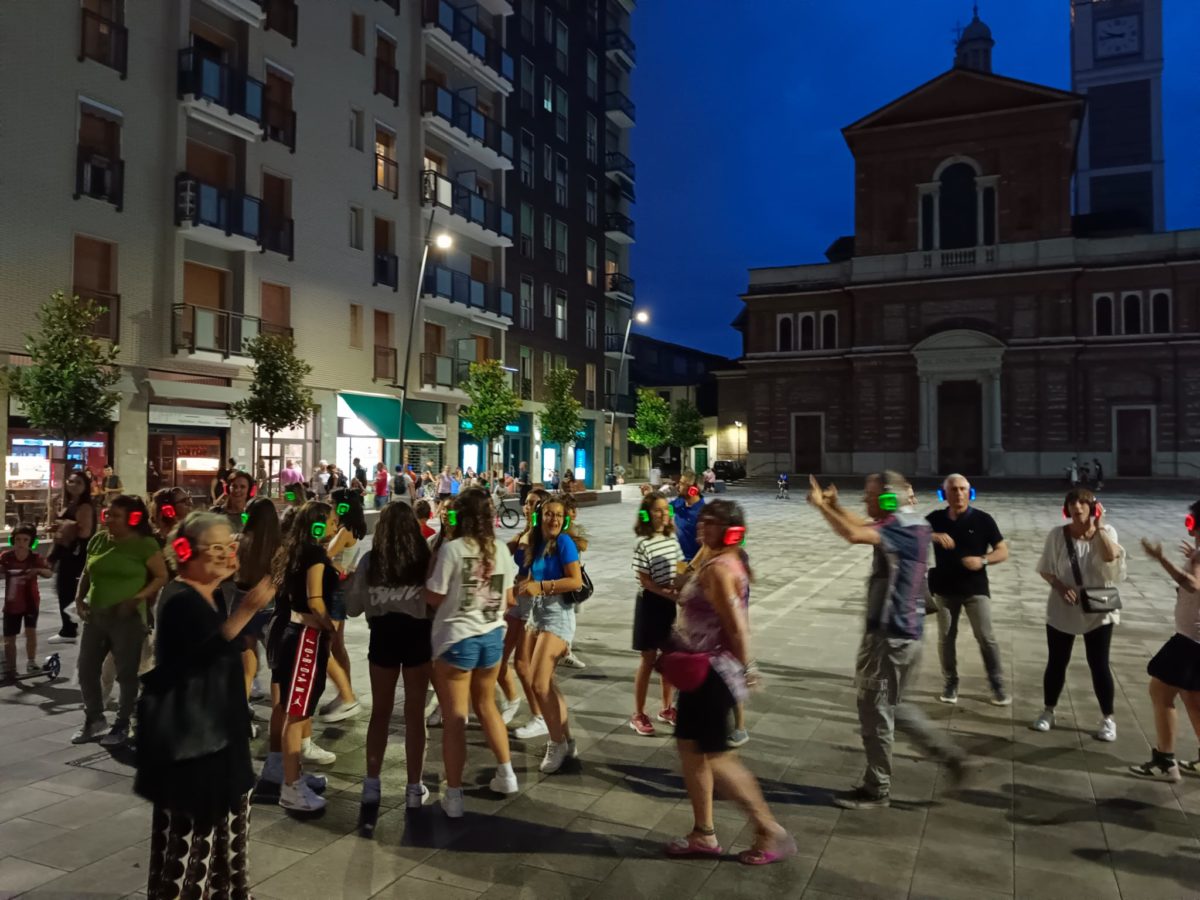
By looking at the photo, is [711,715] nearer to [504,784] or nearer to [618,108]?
[504,784]

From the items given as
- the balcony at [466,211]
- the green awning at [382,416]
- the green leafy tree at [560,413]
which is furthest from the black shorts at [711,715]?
the green leafy tree at [560,413]

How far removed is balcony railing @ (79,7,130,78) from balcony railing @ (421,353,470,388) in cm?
1335

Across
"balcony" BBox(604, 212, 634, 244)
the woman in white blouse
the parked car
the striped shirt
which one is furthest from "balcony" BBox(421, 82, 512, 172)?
the woman in white blouse

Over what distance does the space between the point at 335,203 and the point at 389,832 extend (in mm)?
25314

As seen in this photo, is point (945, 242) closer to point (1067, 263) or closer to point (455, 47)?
point (1067, 263)

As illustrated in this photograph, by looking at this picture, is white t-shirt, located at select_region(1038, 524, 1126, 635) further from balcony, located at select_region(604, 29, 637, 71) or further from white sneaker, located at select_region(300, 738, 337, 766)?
balcony, located at select_region(604, 29, 637, 71)

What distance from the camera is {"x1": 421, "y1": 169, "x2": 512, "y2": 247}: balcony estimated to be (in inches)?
1214

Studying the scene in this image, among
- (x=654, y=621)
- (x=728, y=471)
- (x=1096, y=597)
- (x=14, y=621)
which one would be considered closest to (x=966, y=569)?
(x=1096, y=597)

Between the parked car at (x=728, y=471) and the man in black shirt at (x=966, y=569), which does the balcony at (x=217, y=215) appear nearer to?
the man in black shirt at (x=966, y=569)

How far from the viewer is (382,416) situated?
2866 cm

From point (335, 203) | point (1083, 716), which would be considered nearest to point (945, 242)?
point (335, 203)

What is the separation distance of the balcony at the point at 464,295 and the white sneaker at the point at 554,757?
26.7m

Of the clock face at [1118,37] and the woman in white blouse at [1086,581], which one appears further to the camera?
the clock face at [1118,37]

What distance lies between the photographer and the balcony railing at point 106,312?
62.7 ft
